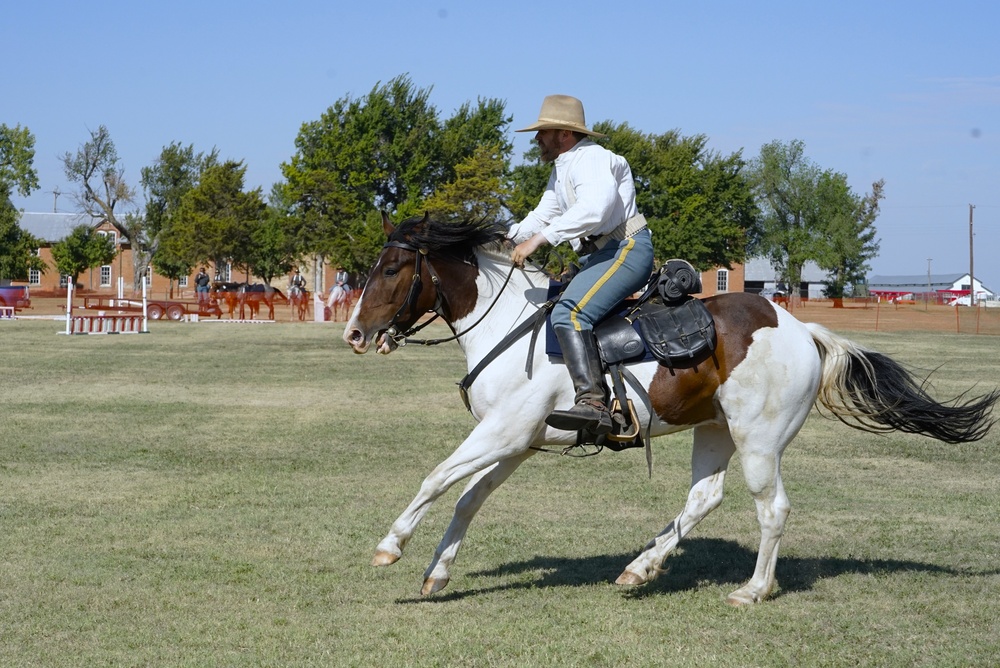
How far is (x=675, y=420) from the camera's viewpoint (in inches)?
285

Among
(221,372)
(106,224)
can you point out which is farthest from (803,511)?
(106,224)

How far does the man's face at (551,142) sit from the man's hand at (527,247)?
73 centimetres

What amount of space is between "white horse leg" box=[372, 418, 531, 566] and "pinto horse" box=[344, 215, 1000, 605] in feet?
0.04

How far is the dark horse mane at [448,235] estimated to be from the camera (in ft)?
24.2

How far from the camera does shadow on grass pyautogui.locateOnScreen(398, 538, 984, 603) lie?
7391 millimetres

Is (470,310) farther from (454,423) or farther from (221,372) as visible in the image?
(221,372)

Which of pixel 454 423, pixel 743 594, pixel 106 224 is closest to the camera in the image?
pixel 743 594

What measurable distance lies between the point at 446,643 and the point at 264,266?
290 ft

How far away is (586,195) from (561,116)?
623mm

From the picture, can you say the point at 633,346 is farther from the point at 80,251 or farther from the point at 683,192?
the point at 80,251

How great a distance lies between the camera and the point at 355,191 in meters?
84.9

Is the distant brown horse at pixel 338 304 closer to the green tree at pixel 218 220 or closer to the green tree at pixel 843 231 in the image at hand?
the green tree at pixel 218 220

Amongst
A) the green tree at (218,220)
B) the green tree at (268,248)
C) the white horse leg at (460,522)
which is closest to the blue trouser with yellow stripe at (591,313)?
the white horse leg at (460,522)

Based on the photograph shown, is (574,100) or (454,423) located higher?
(574,100)
